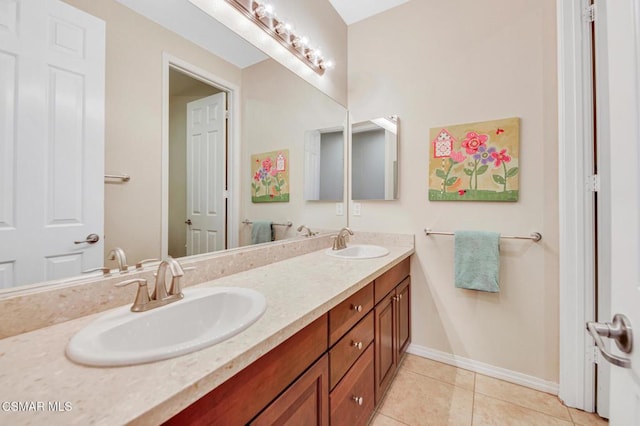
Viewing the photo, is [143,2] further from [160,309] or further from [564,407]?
[564,407]

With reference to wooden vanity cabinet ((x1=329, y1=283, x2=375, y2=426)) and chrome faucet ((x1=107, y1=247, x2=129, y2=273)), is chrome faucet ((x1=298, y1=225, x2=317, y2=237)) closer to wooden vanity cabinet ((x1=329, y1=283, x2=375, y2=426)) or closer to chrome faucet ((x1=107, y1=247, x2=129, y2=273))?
wooden vanity cabinet ((x1=329, y1=283, x2=375, y2=426))

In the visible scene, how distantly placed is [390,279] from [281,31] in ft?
5.63

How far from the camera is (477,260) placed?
1.73 meters

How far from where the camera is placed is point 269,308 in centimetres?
85

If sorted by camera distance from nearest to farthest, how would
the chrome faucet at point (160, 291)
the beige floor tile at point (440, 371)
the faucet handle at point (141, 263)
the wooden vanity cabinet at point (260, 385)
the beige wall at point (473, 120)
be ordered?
1. the wooden vanity cabinet at point (260, 385)
2. the chrome faucet at point (160, 291)
3. the faucet handle at point (141, 263)
4. the beige wall at point (473, 120)
5. the beige floor tile at point (440, 371)

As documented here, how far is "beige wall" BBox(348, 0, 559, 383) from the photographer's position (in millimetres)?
1617

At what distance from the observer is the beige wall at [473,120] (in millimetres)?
1617

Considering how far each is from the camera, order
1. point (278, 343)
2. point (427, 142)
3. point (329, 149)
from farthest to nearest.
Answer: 1. point (329, 149)
2. point (427, 142)
3. point (278, 343)

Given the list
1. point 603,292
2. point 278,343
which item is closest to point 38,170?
point 278,343

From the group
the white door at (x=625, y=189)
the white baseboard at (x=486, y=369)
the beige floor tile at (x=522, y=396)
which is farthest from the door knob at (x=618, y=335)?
the white baseboard at (x=486, y=369)

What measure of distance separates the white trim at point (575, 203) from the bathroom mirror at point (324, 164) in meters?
1.45

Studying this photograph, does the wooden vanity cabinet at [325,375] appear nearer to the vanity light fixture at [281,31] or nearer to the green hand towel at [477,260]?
the green hand towel at [477,260]

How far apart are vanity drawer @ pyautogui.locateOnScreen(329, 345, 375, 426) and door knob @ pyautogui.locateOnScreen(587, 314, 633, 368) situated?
811 mm

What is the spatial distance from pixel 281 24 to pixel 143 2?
88 centimetres
